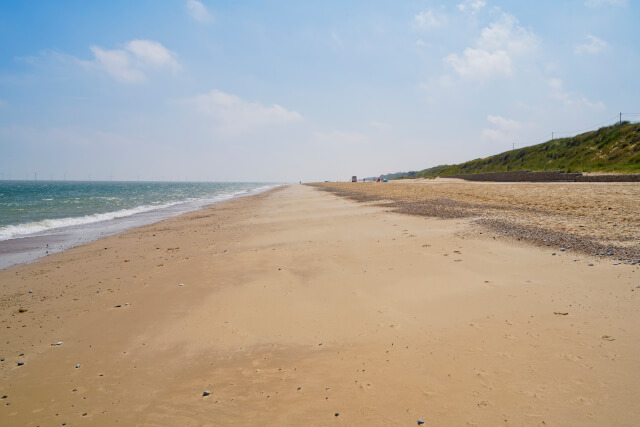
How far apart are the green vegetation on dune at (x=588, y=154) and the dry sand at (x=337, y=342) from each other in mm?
28918

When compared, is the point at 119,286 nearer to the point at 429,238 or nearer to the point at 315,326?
the point at 315,326

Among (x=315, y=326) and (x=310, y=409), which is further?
(x=315, y=326)

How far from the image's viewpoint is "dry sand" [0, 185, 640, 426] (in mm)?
3324

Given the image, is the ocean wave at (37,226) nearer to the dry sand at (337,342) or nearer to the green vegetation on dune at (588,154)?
the dry sand at (337,342)

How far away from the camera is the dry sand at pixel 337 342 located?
131 inches

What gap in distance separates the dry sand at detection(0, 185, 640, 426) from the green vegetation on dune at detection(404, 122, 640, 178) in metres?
28.9

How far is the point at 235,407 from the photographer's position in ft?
11.4

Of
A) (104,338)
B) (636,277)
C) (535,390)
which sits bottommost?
(104,338)

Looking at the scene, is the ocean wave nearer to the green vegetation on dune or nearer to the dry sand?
the dry sand

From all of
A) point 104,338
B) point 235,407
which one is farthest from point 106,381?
point 235,407

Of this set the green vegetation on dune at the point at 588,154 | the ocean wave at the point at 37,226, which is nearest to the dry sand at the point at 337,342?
the ocean wave at the point at 37,226

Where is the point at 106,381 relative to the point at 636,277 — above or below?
below

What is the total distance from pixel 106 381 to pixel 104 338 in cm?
142

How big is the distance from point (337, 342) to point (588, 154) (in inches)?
1709
